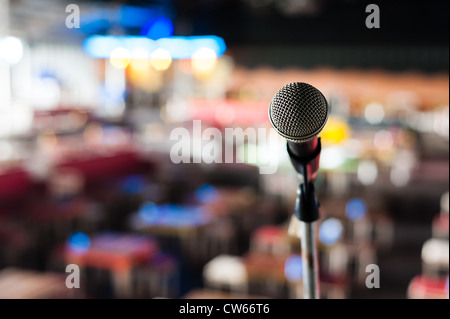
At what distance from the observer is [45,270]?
552 cm

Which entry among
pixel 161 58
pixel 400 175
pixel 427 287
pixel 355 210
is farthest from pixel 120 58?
pixel 427 287

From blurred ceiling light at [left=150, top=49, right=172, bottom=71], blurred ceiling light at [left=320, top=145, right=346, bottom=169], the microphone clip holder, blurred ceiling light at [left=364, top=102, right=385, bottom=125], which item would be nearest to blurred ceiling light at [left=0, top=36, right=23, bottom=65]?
blurred ceiling light at [left=150, top=49, right=172, bottom=71]

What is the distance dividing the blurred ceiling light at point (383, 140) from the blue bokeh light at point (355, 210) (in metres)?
1.57

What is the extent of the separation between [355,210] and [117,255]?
280 cm

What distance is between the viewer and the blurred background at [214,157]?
4535 mm

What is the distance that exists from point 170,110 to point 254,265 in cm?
872

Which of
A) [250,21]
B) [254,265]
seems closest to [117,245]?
[254,265]

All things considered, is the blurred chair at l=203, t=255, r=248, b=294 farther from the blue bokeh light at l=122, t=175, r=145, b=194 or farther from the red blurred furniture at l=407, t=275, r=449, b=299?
the blue bokeh light at l=122, t=175, r=145, b=194

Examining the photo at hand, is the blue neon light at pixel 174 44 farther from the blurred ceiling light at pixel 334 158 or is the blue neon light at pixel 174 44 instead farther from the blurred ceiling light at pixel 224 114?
the blurred ceiling light at pixel 334 158

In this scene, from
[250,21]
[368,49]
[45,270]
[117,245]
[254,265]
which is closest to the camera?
[254,265]

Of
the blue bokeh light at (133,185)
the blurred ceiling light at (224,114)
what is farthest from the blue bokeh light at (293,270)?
the blurred ceiling light at (224,114)

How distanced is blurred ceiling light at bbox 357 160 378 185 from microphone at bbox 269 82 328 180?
5.75 m

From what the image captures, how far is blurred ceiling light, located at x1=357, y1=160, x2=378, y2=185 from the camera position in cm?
640
